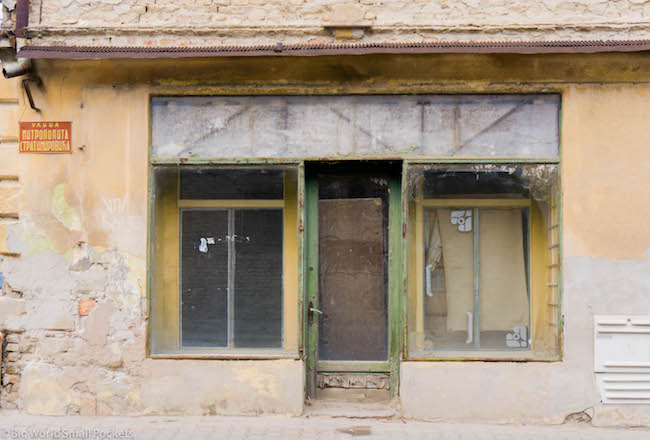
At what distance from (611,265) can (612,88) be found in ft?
5.78

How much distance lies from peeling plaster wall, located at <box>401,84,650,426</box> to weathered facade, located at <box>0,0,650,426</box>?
21 mm

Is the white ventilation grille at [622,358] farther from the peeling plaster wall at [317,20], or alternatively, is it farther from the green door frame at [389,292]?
the peeling plaster wall at [317,20]

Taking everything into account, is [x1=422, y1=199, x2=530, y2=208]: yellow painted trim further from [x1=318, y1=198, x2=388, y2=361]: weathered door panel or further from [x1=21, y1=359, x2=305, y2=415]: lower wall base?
[x1=21, y1=359, x2=305, y2=415]: lower wall base

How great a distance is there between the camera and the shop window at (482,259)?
6020 millimetres

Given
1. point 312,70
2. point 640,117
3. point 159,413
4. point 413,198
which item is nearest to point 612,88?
point 640,117

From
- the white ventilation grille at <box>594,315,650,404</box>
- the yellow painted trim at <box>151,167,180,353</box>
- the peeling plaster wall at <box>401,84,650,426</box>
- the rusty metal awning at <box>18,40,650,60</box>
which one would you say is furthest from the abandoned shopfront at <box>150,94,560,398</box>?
the rusty metal awning at <box>18,40,650,60</box>

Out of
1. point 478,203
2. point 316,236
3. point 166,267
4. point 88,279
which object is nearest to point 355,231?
point 316,236

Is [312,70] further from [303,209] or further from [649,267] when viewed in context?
[649,267]

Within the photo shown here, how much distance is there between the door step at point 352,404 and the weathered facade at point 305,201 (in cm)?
14

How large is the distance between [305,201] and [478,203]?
182cm

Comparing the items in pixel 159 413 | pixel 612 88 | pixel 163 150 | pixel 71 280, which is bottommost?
pixel 159 413

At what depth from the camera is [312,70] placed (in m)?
5.99

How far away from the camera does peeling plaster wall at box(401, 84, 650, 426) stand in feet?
18.9

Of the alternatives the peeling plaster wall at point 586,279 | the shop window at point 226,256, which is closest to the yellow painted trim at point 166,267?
the shop window at point 226,256
